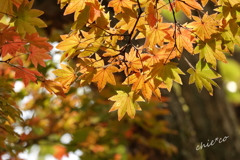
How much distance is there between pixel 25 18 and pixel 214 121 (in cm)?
268

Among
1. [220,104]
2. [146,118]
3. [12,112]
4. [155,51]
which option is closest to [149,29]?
[155,51]

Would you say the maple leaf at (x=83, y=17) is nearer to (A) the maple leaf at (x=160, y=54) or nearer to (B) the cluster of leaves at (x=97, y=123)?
(A) the maple leaf at (x=160, y=54)

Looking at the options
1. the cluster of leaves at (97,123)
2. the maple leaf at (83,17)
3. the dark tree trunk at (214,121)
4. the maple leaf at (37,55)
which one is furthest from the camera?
the dark tree trunk at (214,121)

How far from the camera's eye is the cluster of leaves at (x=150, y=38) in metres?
0.94

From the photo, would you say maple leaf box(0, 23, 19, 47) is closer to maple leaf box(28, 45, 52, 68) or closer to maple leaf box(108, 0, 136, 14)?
maple leaf box(28, 45, 52, 68)

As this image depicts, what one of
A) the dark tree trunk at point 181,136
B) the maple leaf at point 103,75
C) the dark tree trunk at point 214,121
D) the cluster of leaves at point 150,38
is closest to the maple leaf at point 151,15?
the cluster of leaves at point 150,38

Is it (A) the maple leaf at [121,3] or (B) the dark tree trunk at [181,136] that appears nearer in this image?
(A) the maple leaf at [121,3]

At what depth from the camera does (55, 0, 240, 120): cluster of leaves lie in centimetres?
94

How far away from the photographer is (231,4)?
0.93 metres

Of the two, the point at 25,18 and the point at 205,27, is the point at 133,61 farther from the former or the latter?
the point at 25,18

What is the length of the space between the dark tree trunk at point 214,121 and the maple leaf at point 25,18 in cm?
244

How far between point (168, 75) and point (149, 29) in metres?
0.17

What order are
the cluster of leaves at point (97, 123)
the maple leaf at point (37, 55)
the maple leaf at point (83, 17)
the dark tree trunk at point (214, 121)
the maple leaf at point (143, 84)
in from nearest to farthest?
the maple leaf at point (83, 17)
the maple leaf at point (143, 84)
the maple leaf at point (37, 55)
the cluster of leaves at point (97, 123)
the dark tree trunk at point (214, 121)

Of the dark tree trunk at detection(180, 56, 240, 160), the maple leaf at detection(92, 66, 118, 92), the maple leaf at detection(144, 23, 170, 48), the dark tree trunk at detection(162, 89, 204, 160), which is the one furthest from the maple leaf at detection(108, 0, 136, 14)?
the dark tree trunk at detection(180, 56, 240, 160)
